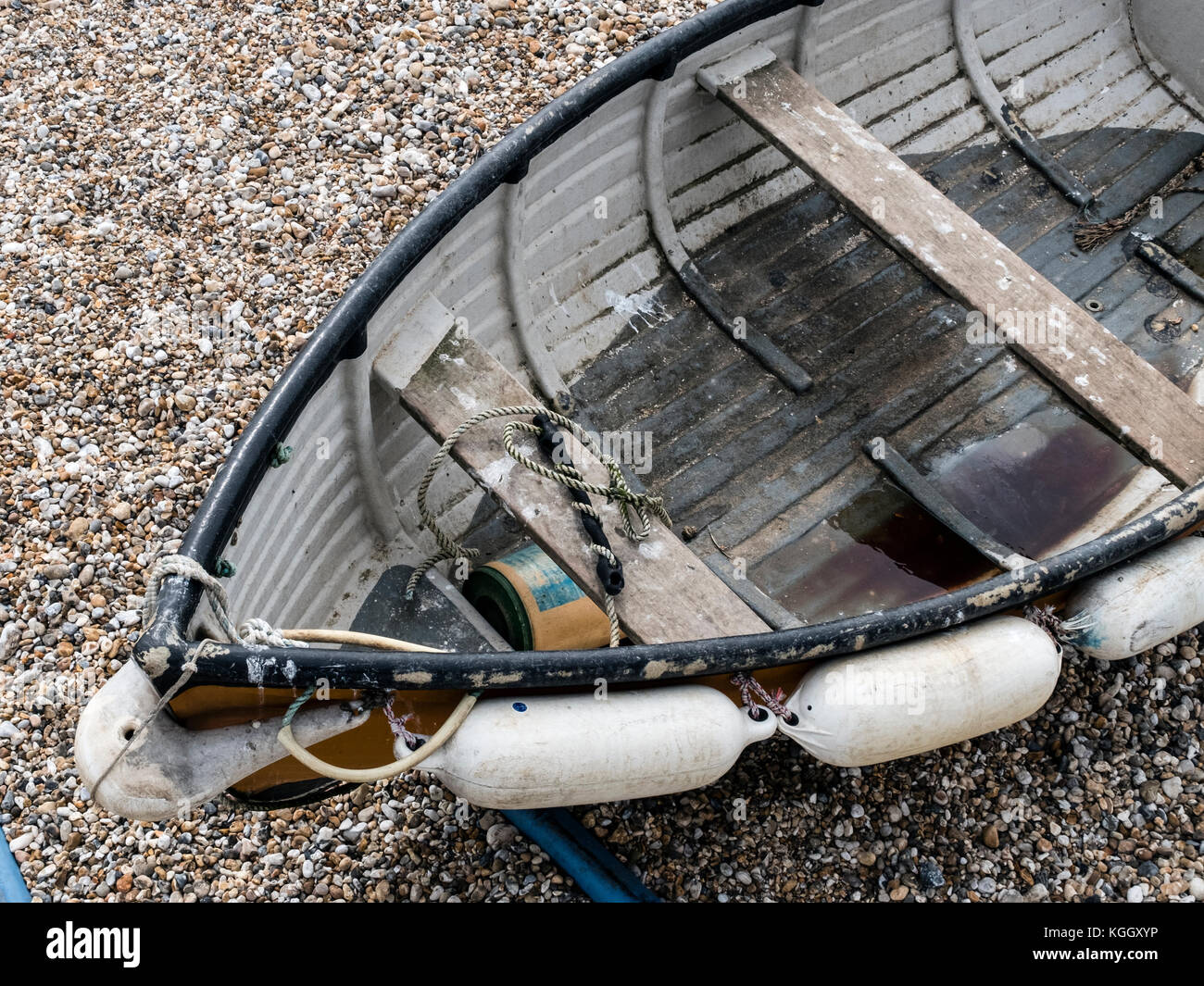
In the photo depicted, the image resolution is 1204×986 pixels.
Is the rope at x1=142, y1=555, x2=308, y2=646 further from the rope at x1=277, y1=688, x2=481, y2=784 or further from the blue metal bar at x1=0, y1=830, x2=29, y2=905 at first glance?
the blue metal bar at x1=0, y1=830, x2=29, y2=905

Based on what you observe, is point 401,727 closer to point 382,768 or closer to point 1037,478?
point 382,768

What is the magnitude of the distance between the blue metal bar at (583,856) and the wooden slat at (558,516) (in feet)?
2.65

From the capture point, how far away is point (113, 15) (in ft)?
17.0

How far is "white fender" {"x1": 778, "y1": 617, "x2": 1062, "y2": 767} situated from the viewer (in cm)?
252

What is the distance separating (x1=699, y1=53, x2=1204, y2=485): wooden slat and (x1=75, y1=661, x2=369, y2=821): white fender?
217 cm

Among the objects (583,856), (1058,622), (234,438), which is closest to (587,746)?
(583,856)

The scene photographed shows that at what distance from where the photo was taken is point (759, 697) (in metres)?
2.54

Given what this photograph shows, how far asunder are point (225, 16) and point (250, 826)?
3735mm

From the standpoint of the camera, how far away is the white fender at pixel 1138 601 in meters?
2.76

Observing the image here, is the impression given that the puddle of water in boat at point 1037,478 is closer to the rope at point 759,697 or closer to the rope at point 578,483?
the rope at point 578,483

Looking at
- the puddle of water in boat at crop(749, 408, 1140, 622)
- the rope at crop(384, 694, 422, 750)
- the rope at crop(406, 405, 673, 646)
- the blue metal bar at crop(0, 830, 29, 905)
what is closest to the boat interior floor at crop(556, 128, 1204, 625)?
the puddle of water in boat at crop(749, 408, 1140, 622)

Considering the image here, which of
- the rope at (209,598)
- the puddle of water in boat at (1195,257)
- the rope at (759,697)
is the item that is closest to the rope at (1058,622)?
the rope at (759,697)

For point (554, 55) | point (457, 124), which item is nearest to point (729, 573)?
point (457, 124)
